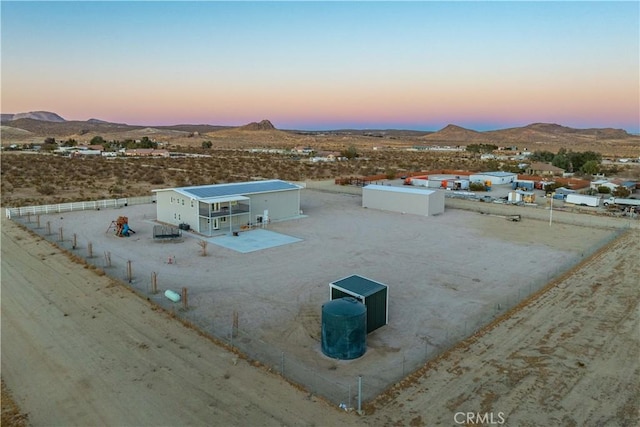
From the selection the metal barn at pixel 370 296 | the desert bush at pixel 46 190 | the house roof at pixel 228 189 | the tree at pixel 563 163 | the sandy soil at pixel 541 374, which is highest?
the tree at pixel 563 163

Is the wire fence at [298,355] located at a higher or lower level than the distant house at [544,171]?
lower

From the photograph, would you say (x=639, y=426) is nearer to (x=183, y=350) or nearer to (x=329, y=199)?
(x=183, y=350)

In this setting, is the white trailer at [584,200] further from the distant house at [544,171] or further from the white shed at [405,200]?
the distant house at [544,171]

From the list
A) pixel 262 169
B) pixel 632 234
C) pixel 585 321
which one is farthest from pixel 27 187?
pixel 632 234

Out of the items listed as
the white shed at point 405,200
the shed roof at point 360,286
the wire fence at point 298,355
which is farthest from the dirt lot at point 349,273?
the white shed at point 405,200

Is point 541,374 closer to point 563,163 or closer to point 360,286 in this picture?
point 360,286

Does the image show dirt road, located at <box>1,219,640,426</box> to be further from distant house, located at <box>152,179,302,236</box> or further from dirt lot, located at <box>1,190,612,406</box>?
distant house, located at <box>152,179,302,236</box>
